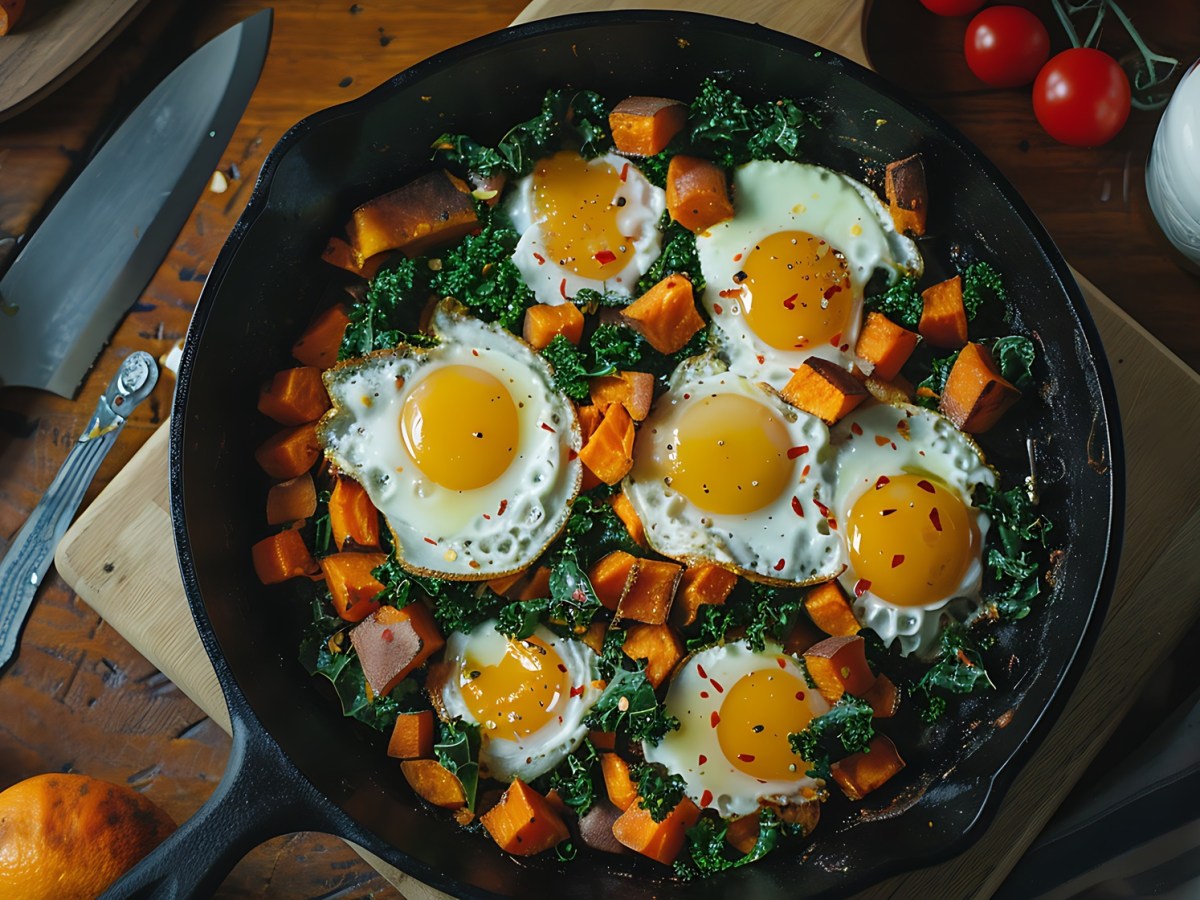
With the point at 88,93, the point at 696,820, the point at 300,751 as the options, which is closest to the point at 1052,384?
the point at 696,820

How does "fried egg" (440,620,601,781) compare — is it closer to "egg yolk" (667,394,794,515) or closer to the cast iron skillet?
the cast iron skillet

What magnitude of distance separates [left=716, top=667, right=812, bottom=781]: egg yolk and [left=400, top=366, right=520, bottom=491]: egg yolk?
1.16 m

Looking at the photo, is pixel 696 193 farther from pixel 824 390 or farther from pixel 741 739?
pixel 741 739

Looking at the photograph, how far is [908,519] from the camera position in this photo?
11.1 ft

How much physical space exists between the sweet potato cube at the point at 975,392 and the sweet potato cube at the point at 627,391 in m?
1.08

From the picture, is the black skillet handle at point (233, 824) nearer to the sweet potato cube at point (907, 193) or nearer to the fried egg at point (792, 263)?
the fried egg at point (792, 263)

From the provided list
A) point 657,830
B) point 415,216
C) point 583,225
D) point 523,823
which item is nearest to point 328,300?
point 415,216

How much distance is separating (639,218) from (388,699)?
1.95 m

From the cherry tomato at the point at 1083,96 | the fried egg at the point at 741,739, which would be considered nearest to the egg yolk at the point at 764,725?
the fried egg at the point at 741,739

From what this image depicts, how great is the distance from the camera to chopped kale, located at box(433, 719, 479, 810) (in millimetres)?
3414

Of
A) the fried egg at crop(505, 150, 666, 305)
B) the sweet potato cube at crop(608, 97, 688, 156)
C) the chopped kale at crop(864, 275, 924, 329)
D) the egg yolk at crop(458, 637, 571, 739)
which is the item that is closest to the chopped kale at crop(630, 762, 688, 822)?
the egg yolk at crop(458, 637, 571, 739)

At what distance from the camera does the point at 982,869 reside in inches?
139

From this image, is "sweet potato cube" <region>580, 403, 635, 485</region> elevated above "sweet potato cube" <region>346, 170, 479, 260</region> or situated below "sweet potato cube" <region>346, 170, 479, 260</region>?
below

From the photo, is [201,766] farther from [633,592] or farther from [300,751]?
[633,592]
